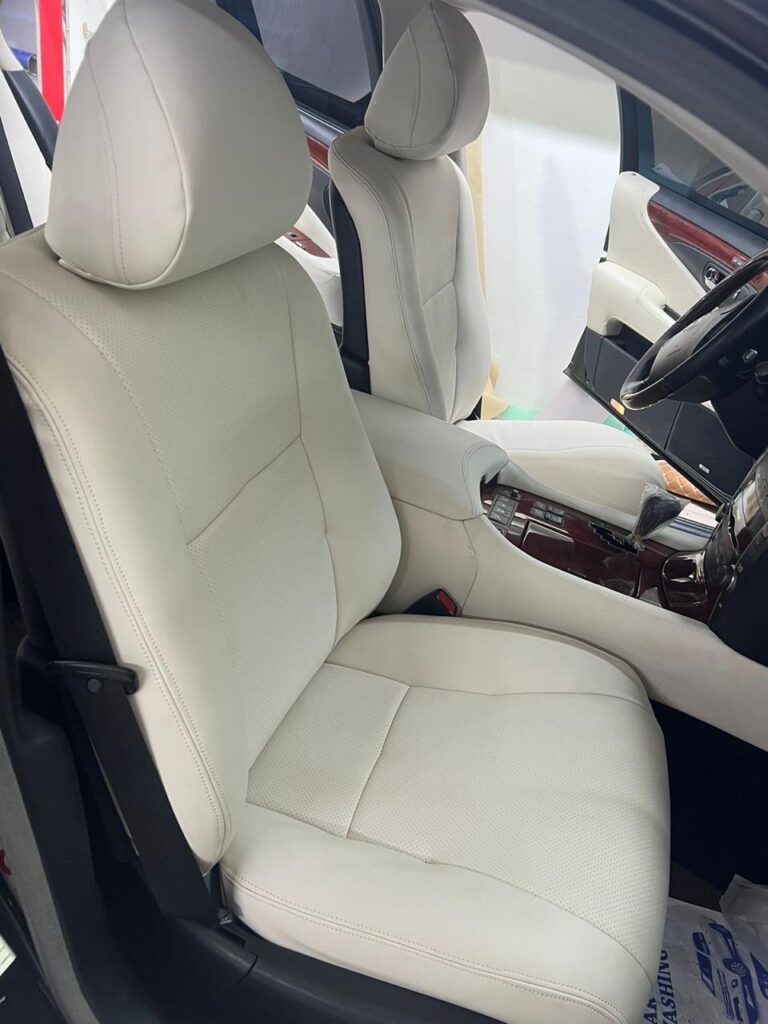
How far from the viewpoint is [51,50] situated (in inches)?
108

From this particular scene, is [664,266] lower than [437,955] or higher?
higher

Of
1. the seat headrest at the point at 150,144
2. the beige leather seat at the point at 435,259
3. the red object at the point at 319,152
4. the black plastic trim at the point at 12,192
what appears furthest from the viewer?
the red object at the point at 319,152

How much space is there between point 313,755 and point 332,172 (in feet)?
3.60

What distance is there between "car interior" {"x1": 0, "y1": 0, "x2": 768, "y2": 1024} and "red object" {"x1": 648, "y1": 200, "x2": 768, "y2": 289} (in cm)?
61

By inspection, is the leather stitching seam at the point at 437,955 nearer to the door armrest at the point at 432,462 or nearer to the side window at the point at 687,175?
the door armrest at the point at 432,462

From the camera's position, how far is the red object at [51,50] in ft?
8.68

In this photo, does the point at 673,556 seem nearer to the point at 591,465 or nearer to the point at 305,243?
the point at 591,465

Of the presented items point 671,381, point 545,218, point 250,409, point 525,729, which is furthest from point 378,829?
point 545,218

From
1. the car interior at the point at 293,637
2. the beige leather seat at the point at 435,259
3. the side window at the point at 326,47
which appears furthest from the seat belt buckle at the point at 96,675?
the side window at the point at 326,47

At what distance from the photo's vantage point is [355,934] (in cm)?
85

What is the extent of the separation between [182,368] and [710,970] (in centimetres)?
112

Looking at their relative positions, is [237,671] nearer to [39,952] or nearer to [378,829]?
[378,829]

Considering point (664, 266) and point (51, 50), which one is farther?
point (51, 50)

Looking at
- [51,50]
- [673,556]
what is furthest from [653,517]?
[51,50]
